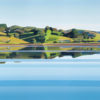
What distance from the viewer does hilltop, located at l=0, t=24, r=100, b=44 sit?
7.86 m

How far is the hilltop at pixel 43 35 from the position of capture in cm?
786

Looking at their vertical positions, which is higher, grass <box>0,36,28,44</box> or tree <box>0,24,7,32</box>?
tree <box>0,24,7,32</box>

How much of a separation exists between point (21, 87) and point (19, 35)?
540cm

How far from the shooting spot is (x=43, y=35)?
7973mm

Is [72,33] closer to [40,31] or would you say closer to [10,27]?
[40,31]

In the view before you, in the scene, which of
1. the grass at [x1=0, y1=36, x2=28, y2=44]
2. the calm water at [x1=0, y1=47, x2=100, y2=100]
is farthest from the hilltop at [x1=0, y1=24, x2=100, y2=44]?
the calm water at [x1=0, y1=47, x2=100, y2=100]

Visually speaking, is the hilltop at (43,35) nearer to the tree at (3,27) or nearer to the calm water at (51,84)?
the tree at (3,27)

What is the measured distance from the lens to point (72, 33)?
7.90 meters

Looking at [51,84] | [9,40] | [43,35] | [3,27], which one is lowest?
[51,84]

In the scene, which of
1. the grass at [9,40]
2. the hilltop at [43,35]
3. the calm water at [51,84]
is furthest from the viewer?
the grass at [9,40]

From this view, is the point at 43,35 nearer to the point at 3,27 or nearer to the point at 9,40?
the point at 9,40

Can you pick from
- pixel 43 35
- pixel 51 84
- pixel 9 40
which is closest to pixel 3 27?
pixel 9 40

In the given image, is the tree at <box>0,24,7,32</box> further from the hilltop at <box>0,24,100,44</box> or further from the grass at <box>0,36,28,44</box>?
the grass at <box>0,36,28,44</box>

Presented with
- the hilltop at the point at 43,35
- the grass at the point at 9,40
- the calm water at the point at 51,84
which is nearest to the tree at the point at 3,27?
the hilltop at the point at 43,35
